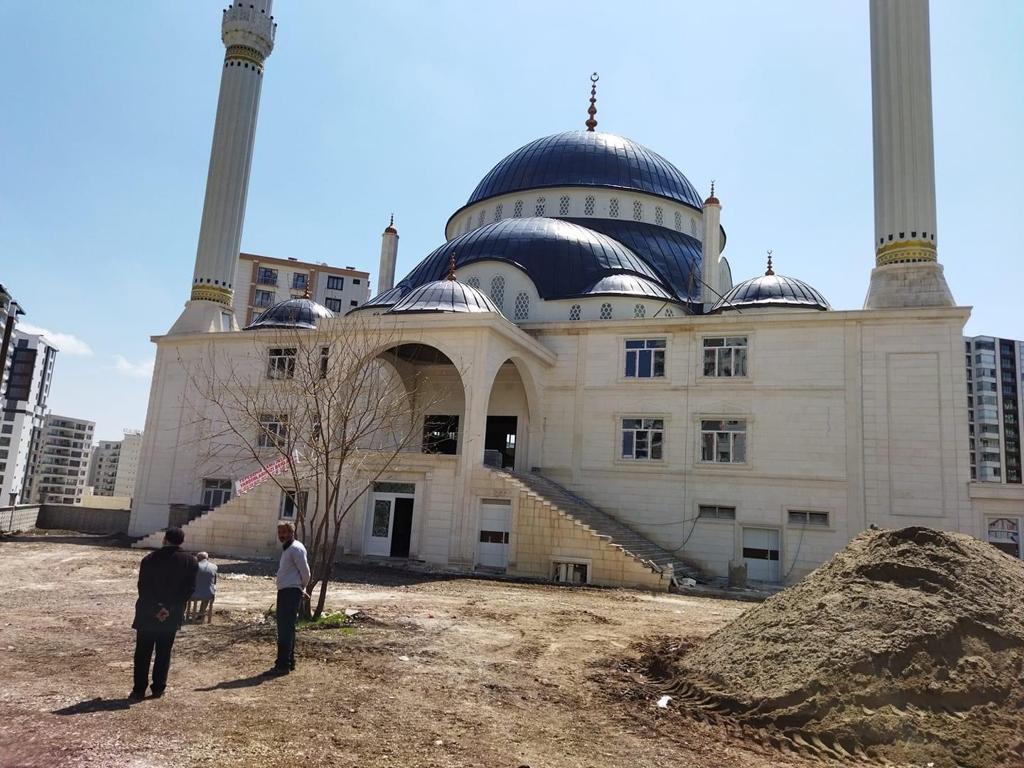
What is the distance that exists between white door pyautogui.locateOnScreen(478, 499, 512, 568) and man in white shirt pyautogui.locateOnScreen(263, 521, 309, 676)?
11243 mm

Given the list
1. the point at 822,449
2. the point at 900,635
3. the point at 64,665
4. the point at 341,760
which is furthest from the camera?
the point at 822,449

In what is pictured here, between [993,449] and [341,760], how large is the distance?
70.8 m

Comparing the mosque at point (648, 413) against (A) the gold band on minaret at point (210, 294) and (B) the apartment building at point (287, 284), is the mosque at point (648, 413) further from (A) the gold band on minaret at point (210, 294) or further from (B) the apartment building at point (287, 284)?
(B) the apartment building at point (287, 284)

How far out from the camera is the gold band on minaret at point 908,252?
2112cm

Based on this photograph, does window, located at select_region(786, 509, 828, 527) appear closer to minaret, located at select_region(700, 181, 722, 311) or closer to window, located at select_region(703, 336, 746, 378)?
window, located at select_region(703, 336, 746, 378)

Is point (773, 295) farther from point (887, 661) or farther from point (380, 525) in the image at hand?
point (887, 661)

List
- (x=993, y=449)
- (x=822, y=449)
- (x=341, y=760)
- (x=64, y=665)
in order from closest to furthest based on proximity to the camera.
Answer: (x=341, y=760)
(x=64, y=665)
(x=822, y=449)
(x=993, y=449)

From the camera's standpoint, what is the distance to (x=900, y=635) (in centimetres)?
671

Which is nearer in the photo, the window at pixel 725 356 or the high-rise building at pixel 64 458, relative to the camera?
the window at pixel 725 356

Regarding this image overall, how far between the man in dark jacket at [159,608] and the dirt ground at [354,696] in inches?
9.6

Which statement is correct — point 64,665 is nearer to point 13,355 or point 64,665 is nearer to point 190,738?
point 190,738

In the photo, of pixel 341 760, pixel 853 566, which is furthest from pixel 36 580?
pixel 853 566

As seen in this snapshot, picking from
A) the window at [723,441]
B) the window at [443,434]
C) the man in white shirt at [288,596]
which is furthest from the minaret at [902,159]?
the man in white shirt at [288,596]

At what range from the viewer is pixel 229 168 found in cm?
2883
